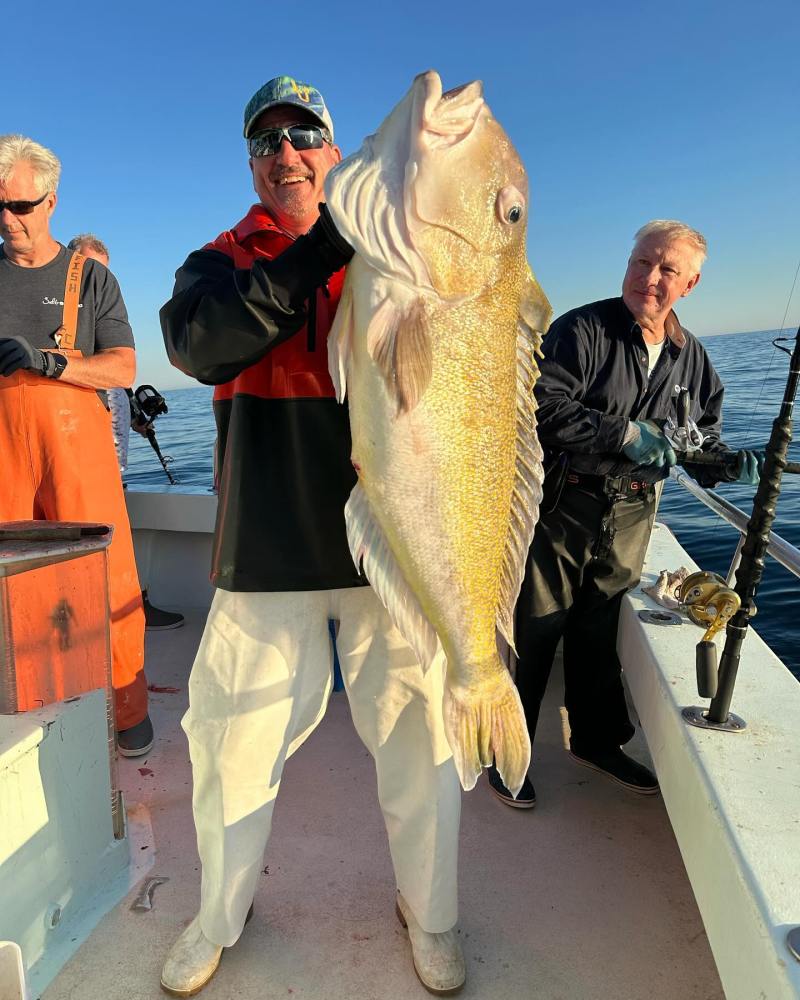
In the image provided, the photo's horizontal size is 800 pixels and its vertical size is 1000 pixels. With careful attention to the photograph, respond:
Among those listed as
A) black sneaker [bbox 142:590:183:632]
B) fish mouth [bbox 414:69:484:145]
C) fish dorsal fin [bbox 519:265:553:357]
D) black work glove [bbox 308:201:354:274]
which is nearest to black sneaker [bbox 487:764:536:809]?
fish dorsal fin [bbox 519:265:553:357]

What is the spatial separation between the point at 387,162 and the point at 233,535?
1.00m

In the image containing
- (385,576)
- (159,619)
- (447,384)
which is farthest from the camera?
(159,619)

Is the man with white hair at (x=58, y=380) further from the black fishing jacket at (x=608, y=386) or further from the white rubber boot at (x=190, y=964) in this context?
the black fishing jacket at (x=608, y=386)

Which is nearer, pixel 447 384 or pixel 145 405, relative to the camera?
pixel 447 384

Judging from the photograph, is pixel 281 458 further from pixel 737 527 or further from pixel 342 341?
pixel 737 527

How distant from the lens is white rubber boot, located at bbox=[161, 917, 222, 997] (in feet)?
6.25

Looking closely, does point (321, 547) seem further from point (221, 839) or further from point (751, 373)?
point (751, 373)

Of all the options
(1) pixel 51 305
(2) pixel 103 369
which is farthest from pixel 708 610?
(1) pixel 51 305

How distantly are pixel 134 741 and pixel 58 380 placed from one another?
67.6 inches

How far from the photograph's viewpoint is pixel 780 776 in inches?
68.7

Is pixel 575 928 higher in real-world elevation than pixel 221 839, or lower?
lower

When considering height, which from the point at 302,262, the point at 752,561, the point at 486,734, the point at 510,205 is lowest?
the point at 486,734

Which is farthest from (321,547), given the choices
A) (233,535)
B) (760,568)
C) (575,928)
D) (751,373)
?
(751,373)

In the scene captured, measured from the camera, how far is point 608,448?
271cm
